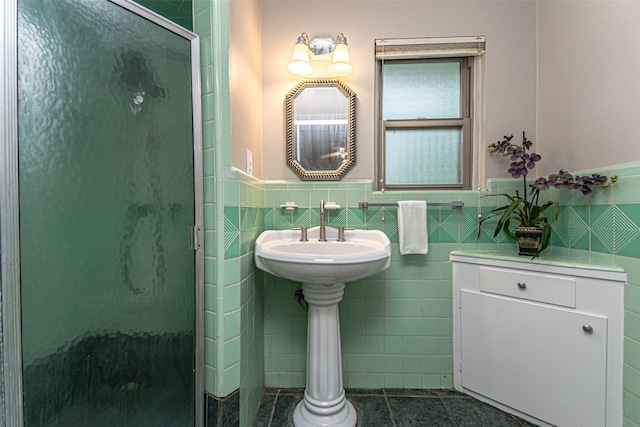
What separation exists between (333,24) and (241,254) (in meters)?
1.30

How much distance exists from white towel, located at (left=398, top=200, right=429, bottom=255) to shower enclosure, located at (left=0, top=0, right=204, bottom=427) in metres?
0.93

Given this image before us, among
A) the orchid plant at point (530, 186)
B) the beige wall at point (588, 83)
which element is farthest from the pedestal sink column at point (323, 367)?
the beige wall at point (588, 83)

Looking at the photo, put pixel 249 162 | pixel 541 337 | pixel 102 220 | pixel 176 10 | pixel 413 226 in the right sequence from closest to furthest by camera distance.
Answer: pixel 102 220, pixel 176 10, pixel 541 337, pixel 249 162, pixel 413 226

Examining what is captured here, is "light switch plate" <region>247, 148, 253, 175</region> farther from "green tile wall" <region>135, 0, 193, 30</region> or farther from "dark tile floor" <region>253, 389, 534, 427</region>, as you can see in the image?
"dark tile floor" <region>253, 389, 534, 427</region>

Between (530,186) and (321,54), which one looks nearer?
(530,186)

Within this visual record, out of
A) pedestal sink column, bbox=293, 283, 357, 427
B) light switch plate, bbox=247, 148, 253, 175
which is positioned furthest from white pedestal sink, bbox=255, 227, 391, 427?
light switch plate, bbox=247, 148, 253, 175

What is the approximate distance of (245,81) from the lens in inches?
43.4

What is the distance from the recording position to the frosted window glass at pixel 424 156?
4.68ft

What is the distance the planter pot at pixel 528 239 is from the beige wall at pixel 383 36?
0.35m

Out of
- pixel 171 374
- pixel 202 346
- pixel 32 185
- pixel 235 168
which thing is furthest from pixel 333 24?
pixel 171 374

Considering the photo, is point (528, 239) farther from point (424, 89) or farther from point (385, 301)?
point (424, 89)

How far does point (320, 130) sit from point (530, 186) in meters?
1.04

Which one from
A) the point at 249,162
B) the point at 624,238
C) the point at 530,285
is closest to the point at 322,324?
the point at 249,162

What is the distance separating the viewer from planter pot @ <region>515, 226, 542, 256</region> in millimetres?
1098
